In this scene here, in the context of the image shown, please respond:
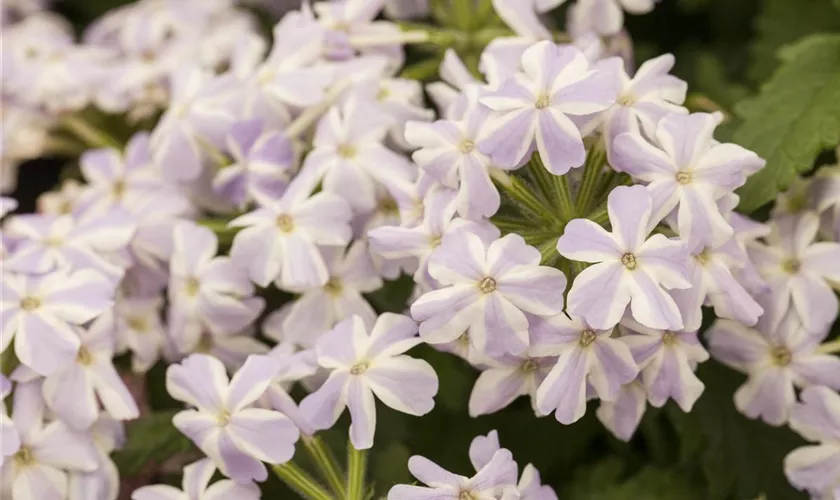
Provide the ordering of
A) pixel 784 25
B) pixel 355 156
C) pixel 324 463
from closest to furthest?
1. pixel 324 463
2. pixel 355 156
3. pixel 784 25

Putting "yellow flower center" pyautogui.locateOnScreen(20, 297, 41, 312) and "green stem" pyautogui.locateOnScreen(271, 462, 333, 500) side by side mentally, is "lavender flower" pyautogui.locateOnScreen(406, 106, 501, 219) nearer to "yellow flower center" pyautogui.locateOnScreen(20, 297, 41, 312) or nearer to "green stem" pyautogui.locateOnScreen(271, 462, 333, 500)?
"green stem" pyautogui.locateOnScreen(271, 462, 333, 500)

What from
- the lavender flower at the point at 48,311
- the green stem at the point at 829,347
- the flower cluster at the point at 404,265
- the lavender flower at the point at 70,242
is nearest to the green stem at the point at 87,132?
the flower cluster at the point at 404,265

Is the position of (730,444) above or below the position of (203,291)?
below

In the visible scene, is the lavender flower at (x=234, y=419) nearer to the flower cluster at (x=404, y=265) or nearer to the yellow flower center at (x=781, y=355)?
the flower cluster at (x=404, y=265)

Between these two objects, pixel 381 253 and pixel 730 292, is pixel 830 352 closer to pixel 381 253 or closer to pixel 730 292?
pixel 730 292

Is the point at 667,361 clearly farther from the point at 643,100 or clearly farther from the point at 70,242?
the point at 70,242

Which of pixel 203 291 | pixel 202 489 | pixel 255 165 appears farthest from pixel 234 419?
pixel 255 165
